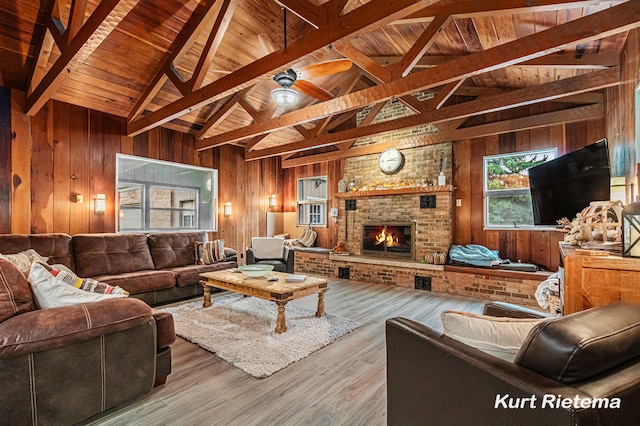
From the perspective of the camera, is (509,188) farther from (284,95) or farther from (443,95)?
(284,95)

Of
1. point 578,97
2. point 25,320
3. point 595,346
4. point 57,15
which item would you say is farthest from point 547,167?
point 57,15

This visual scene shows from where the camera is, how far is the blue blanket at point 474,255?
4.65m

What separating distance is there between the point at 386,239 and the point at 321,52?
3.97m

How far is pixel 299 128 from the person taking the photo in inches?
245

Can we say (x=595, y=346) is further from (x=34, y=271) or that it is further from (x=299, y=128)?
(x=299, y=128)

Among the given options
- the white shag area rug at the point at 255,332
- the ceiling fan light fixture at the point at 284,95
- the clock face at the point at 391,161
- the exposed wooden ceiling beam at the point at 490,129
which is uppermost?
the ceiling fan light fixture at the point at 284,95

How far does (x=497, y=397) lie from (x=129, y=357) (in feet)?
6.69

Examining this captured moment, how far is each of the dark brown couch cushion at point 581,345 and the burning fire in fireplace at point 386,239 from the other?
4870mm

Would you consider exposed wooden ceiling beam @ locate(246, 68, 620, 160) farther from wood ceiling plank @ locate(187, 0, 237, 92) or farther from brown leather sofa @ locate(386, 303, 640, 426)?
brown leather sofa @ locate(386, 303, 640, 426)

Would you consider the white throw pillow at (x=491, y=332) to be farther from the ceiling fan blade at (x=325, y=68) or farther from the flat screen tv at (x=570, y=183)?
the ceiling fan blade at (x=325, y=68)

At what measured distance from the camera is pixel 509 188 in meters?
4.96

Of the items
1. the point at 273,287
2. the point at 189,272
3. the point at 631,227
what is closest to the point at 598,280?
the point at 631,227

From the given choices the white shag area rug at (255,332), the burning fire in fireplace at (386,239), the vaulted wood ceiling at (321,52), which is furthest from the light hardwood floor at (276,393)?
the burning fire in fireplace at (386,239)

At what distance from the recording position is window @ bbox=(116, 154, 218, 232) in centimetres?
542
